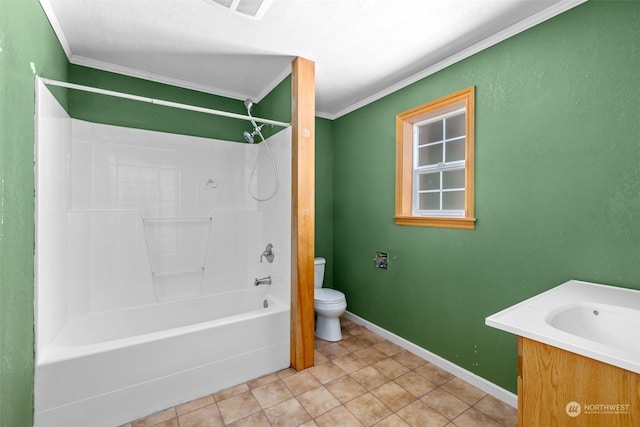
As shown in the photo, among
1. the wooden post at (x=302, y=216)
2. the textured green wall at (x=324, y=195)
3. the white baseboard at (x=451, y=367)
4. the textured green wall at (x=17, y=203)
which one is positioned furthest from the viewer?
the textured green wall at (x=324, y=195)

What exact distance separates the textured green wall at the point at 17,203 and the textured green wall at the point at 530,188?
7.78ft

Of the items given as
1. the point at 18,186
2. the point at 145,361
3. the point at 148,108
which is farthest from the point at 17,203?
the point at 148,108

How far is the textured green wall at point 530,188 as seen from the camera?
53.3 inches

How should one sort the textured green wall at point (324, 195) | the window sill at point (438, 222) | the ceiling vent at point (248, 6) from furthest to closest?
the textured green wall at point (324, 195) → the window sill at point (438, 222) → the ceiling vent at point (248, 6)

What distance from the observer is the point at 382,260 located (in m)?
2.64

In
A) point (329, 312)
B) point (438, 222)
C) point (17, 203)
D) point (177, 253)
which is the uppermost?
point (17, 203)

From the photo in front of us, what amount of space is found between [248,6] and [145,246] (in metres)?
1.94

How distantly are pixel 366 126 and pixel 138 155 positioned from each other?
6.84 feet

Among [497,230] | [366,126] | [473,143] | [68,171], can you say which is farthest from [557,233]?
[68,171]

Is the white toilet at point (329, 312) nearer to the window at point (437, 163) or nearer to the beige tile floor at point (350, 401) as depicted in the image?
the beige tile floor at point (350, 401)

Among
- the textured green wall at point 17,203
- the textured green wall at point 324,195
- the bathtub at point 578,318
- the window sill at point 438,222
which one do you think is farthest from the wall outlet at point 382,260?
the textured green wall at point 17,203

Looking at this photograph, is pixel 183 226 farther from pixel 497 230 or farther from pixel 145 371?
pixel 497 230

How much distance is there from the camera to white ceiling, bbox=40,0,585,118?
1.59 m

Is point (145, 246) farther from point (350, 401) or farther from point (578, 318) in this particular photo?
point (578, 318)
